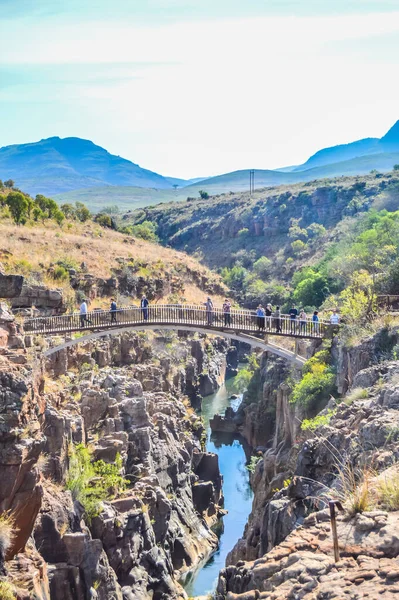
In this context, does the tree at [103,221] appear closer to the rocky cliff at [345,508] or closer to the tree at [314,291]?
the tree at [314,291]

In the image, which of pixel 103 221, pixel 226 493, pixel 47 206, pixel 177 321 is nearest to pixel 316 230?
pixel 103 221

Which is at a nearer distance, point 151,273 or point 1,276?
point 1,276

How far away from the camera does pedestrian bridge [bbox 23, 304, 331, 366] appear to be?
4066 cm

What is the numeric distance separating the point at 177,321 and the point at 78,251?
28.6 metres

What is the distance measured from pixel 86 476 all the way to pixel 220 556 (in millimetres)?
10340

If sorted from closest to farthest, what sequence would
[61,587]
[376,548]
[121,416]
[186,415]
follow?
[376,548]
[61,587]
[121,416]
[186,415]

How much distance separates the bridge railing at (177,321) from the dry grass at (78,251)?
14.4m

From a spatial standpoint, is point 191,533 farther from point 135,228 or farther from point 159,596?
point 135,228

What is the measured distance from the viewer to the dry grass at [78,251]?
6138cm

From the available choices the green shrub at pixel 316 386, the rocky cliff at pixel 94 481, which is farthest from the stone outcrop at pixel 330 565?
the green shrub at pixel 316 386

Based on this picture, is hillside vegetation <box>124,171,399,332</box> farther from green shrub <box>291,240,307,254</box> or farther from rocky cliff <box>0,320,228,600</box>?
rocky cliff <box>0,320,228,600</box>

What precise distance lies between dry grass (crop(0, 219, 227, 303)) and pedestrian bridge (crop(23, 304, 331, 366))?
14.4 metres

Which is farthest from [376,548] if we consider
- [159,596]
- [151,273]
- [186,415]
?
[151,273]

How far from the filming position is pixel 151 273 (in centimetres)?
7412
